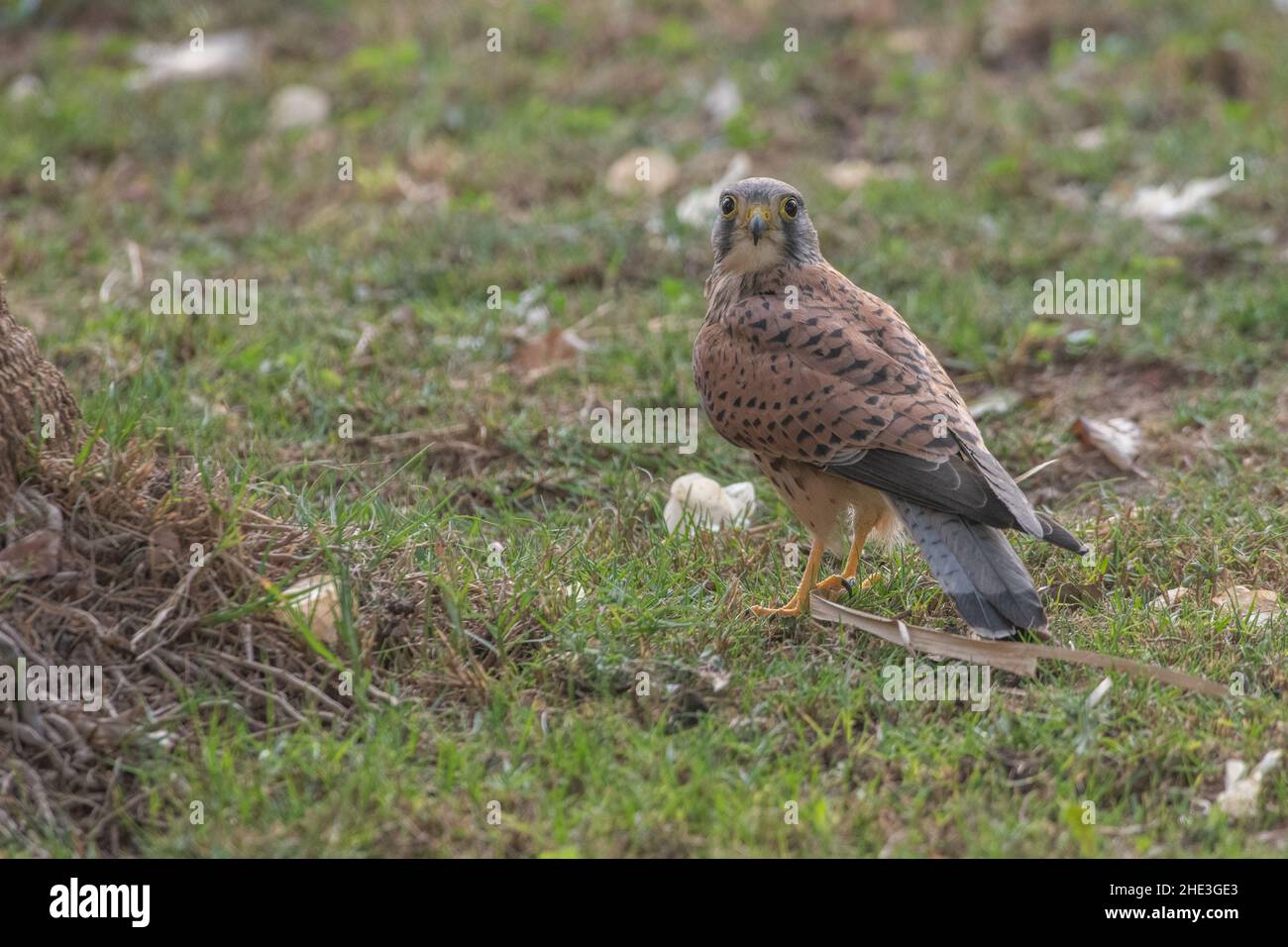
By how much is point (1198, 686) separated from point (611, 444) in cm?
250

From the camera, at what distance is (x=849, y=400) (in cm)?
461

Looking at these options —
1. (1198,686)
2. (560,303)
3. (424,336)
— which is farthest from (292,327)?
(1198,686)

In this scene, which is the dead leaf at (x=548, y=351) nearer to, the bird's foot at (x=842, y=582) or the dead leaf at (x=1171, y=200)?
the bird's foot at (x=842, y=582)

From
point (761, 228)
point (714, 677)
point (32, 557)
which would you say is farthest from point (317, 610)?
point (761, 228)

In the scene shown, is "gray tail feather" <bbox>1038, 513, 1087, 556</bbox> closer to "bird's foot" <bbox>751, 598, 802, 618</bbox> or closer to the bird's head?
"bird's foot" <bbox>751, 598, 802, 618</bbox>

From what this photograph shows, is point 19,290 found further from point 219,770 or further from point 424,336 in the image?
point 219,770

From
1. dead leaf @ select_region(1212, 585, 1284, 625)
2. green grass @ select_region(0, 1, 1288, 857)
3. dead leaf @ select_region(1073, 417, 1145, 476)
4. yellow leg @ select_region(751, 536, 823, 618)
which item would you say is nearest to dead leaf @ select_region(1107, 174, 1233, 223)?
green grass @ select_region(0, 1, 1288, 857)

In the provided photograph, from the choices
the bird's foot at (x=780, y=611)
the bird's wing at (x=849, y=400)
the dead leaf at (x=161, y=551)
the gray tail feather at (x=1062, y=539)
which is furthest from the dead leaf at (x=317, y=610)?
the gray tail feather at (x=1062, y=539)

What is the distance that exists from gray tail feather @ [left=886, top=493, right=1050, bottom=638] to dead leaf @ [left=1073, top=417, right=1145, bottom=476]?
1494 mm

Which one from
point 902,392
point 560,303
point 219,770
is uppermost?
point 560,303

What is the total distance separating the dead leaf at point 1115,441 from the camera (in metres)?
5.73

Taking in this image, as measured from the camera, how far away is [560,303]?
A: 7023 mm

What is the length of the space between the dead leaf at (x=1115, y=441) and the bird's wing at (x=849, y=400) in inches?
44.6

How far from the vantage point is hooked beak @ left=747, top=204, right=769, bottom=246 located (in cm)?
510
